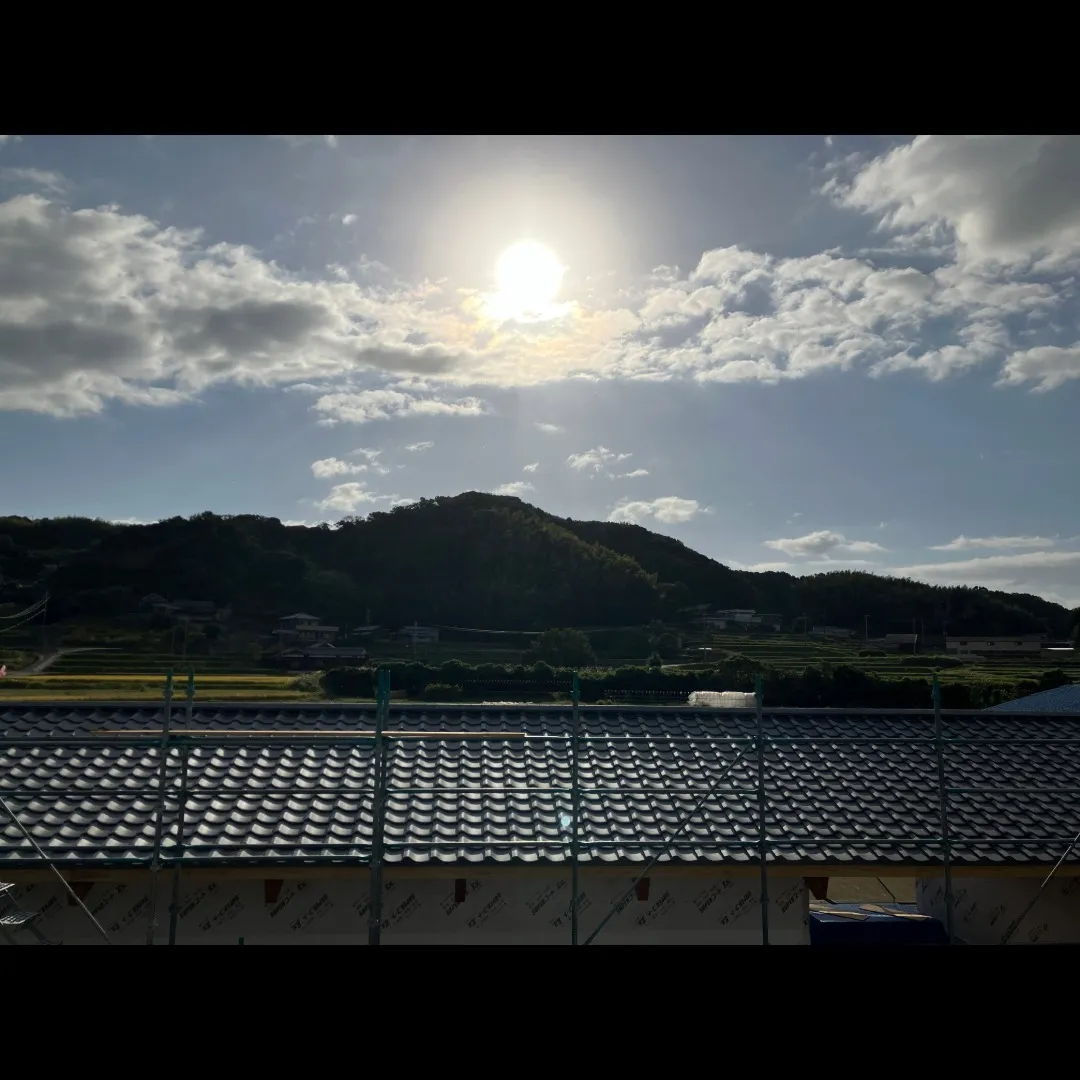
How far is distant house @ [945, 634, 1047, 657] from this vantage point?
19516 mm

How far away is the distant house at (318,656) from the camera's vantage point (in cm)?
2089

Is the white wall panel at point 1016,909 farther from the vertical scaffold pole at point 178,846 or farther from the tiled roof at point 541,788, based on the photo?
the vertical scaffold pole at point 178,846

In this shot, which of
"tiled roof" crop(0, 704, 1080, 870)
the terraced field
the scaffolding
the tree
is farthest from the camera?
the tree

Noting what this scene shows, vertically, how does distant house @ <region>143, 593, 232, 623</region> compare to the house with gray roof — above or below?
above

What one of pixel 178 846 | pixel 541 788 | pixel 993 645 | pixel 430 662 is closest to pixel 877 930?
pixel 541 788

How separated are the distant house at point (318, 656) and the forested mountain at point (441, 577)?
94cm

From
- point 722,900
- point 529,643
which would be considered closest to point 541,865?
point 722,900

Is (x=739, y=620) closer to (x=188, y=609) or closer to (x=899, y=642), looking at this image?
(x=899, y=642)

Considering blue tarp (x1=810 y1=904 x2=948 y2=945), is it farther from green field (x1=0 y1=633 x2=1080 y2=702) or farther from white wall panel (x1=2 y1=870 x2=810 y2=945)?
green field (x1=0 y1=633 x2=1080 y2=702)

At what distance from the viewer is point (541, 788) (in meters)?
4.26

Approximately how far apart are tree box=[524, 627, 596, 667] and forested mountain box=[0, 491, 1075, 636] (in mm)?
612

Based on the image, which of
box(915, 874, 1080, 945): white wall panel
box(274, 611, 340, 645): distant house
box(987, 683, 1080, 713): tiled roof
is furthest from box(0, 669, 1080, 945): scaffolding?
box(274, 611, 340, 645): distant house
